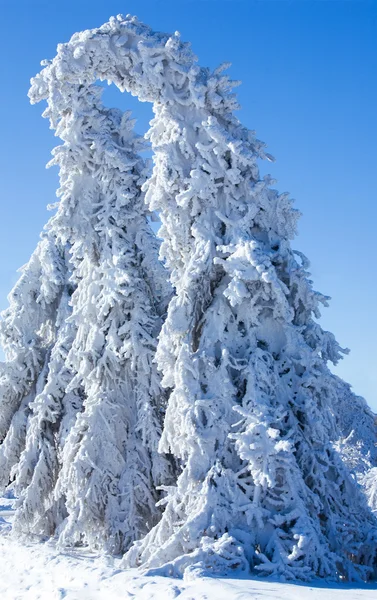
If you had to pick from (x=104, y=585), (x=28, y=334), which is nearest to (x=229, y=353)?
(x=104, y=585)

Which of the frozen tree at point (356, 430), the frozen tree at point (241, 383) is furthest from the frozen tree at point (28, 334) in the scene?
the frozen tree at point (356, 430)

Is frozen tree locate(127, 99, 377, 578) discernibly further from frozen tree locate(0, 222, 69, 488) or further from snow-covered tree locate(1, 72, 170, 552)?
frozen tree locate(0, 222, 69, 488)

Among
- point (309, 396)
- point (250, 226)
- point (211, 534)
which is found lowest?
point (211, 534)

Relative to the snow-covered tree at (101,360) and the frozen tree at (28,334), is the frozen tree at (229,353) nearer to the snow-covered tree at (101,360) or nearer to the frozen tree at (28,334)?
the snow-covered tree at (101,360)

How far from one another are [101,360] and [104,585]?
5.37 m

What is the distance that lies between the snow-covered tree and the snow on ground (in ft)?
3.42

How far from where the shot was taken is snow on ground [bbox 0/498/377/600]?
7.09 metres

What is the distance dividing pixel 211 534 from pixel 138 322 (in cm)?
570

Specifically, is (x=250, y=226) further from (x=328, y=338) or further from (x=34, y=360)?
(x=34, y=360)

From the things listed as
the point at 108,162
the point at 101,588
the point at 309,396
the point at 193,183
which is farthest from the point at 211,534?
the point at 108,162

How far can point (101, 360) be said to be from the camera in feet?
42.5

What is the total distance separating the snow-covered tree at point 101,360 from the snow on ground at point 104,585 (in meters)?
1.04

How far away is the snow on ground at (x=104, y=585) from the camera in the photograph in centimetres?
709

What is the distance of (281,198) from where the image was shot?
10.0 m
